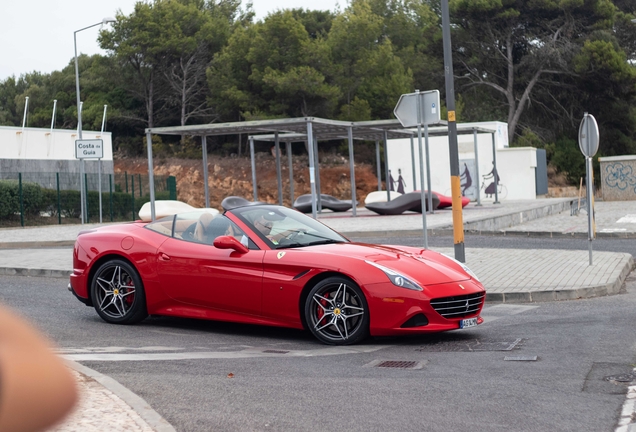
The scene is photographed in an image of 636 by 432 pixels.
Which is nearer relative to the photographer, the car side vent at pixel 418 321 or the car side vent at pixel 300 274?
the car side vent at pixel 418 321

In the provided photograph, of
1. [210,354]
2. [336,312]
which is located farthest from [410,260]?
[210,354]

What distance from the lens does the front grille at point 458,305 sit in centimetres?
762

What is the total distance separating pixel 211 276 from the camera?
8.33 metres

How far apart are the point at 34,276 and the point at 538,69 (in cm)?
4810

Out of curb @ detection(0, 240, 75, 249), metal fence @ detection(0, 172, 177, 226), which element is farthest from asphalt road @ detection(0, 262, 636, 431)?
metal fence @ detection(0, 172, 177, 226)

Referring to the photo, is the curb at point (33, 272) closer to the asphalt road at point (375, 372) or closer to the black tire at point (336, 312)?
the asphalt road at point (375, 372)

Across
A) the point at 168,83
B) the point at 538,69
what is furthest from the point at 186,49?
the point at 538,69

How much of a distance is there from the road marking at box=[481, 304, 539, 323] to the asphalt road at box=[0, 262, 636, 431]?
3 cm

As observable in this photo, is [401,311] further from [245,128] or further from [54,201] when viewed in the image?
[54,201]

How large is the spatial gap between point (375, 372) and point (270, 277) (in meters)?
1.85

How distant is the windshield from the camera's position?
8422 mm

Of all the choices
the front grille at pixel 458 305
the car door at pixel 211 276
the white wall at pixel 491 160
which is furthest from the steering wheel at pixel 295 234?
the white wall at pixel 491 160

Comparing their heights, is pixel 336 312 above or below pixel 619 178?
below

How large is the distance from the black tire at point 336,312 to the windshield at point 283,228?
0.75m
